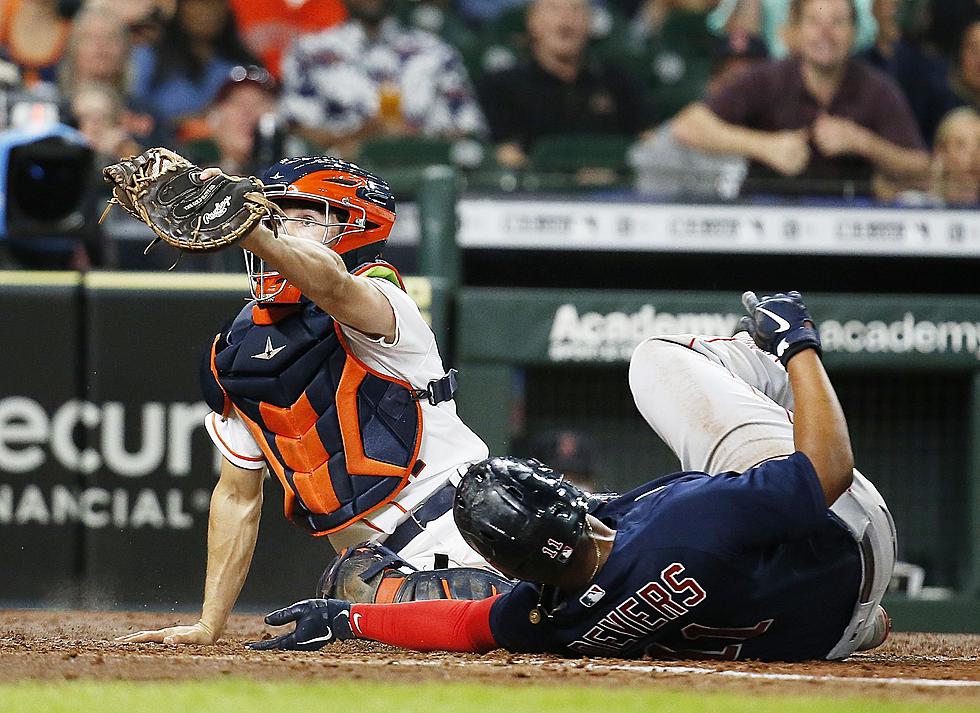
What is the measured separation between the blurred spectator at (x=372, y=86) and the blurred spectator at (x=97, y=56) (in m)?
0.83

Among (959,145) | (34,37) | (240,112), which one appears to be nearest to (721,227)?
(959,145)

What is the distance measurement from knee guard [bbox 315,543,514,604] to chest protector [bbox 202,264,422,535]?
109 millimetres

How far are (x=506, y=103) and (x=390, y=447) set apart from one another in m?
4.08

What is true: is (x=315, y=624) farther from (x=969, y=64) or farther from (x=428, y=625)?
(x=969, y=64)

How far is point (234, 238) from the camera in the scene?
272 centimetres

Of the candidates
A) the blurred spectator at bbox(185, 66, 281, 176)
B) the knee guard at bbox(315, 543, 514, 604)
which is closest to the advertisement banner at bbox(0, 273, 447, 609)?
the blurred spectator at bbox(185, 66, 281, 176)

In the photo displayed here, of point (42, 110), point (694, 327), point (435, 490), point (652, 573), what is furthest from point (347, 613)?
point (42, 110)

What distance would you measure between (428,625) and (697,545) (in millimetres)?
700

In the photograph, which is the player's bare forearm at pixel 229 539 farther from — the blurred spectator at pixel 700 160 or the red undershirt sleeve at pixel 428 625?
the blurred spectator at pixel 700 160

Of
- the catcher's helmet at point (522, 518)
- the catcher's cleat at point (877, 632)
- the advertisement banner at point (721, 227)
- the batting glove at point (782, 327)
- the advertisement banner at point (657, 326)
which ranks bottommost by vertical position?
the catcher's cleat at point (877, 632)

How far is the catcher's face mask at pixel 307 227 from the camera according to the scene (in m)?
3.48

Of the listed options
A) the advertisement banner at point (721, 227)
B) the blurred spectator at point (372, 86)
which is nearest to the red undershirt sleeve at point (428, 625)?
the advertisement banner at point (721, 227)

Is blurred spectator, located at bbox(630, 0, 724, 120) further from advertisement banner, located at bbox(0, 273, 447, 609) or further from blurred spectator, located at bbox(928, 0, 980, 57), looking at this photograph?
advertisement banner, located at bbox(0, 273, 447, 609)

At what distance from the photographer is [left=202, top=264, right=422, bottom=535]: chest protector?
3.51m
